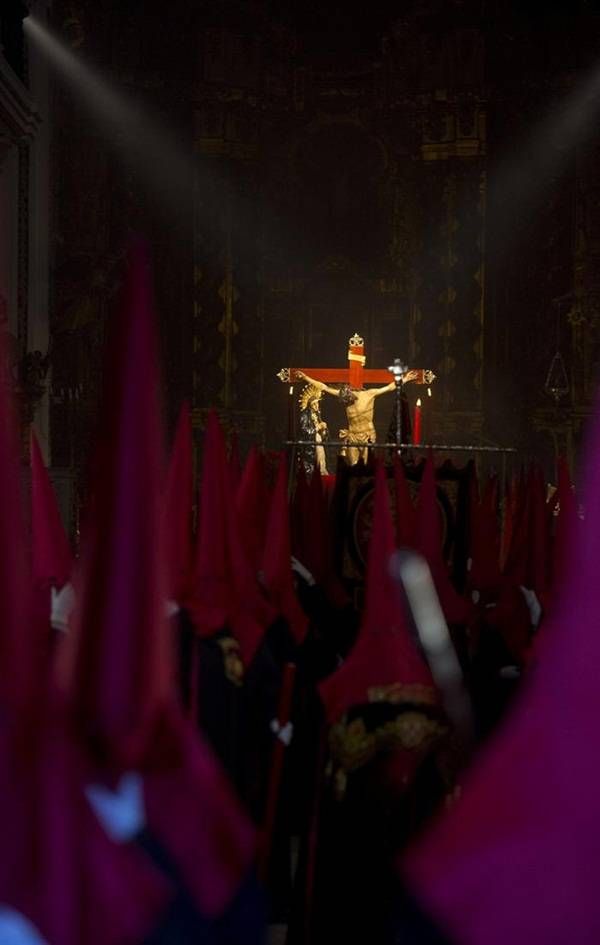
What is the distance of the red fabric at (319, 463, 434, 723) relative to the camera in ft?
10.6

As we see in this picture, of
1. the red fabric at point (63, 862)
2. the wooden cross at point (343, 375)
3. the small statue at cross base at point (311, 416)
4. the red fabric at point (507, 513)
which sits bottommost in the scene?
the red fabric at point (63, 862)

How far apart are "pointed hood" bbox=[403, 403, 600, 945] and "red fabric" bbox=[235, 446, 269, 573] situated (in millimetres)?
2764

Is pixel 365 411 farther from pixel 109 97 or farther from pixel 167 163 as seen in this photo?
pixel 109 97

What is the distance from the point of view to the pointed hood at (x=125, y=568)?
1.91 metres

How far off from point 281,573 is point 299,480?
7.61 feet

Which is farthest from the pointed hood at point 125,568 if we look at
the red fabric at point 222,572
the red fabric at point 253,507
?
the red fabric at point 253,507

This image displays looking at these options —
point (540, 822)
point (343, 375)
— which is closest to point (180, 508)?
point (540, 822)

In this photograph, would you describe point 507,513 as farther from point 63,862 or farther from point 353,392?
point 63,862

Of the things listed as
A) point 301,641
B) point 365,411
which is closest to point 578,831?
point 301,641

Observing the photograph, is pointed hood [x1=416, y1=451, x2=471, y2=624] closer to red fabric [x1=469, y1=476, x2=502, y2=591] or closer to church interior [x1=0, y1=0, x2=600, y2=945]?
church interior [x1=0, y1=0, x2=600, y2=945]

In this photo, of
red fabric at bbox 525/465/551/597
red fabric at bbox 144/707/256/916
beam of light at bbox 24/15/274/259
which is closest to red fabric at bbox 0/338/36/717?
red fabric at bbox 144/707/256/916

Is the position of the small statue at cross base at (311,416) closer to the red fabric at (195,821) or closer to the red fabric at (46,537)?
the red fabric at (46,537)

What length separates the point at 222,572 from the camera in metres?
3.88

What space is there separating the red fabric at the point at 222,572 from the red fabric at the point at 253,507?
2.19ft
